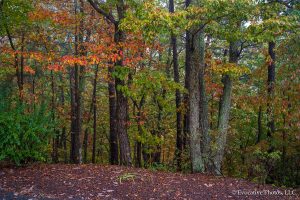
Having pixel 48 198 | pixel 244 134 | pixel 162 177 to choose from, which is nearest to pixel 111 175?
pixel 162 177

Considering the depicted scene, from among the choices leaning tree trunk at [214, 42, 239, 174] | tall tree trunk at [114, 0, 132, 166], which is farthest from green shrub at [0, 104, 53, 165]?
leaning tree trunk at [214, 42, 239, 174]

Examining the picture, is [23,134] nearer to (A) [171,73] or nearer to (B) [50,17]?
(B) [50,17]

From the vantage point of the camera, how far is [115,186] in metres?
5.99

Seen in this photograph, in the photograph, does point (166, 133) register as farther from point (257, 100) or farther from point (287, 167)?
point (287, 167)

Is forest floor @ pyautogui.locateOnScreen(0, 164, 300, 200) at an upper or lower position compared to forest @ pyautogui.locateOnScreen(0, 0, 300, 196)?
lower

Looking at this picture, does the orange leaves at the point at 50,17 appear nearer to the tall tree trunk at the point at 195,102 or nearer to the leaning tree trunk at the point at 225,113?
the tall tree trunk at the point at 195,102

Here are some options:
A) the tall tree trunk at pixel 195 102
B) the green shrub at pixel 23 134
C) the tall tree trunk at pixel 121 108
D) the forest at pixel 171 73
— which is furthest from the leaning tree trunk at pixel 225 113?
the green shrub at pixel 23 134

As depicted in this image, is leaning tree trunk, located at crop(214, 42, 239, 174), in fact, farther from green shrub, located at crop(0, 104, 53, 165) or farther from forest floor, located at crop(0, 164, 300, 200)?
green shrub, located at crop(0, 104, 53, 165)

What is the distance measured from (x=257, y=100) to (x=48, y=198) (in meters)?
8.70

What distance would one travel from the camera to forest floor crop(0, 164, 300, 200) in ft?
18.2

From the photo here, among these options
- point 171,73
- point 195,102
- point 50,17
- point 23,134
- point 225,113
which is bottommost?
point 23,134

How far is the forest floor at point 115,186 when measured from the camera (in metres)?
5.54

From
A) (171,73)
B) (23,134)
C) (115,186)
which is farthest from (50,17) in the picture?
(171,73)

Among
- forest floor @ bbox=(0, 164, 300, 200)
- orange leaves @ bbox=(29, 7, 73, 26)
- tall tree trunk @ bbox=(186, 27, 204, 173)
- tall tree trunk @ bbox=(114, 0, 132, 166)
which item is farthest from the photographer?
orange leaves @ bbox=(29, 7, 73, 26)
